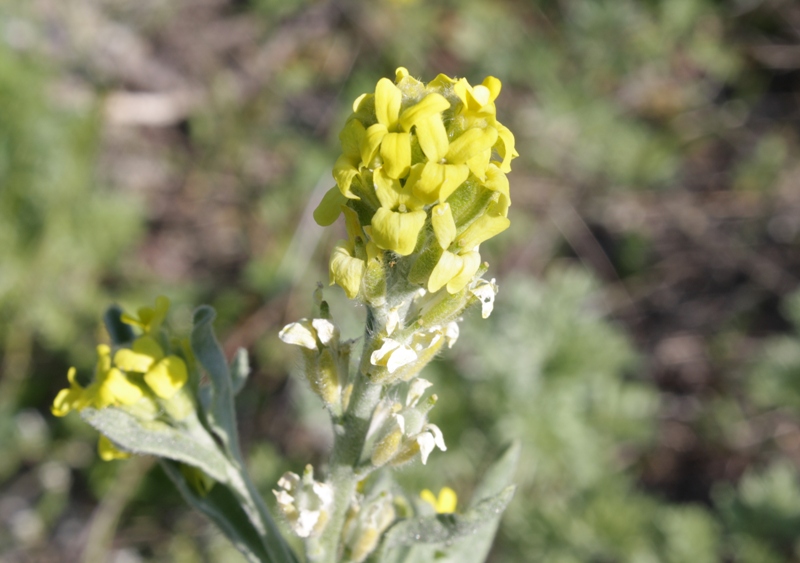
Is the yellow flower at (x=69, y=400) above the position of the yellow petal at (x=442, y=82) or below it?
below

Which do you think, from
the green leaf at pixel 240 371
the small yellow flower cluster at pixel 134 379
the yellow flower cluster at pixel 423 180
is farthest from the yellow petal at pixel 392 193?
the green leaf at pixel 240 371

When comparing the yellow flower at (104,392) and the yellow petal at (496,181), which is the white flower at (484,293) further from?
the yellow flower at (104,392)

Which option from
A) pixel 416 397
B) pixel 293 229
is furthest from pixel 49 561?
pixel 416 397

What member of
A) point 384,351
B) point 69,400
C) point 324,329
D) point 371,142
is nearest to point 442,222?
point 371,142

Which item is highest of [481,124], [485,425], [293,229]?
[481,124]

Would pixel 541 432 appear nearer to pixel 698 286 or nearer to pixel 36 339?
pixel 698 286

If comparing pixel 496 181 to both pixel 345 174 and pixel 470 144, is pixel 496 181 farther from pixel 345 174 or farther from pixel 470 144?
→ pixel 345 174
